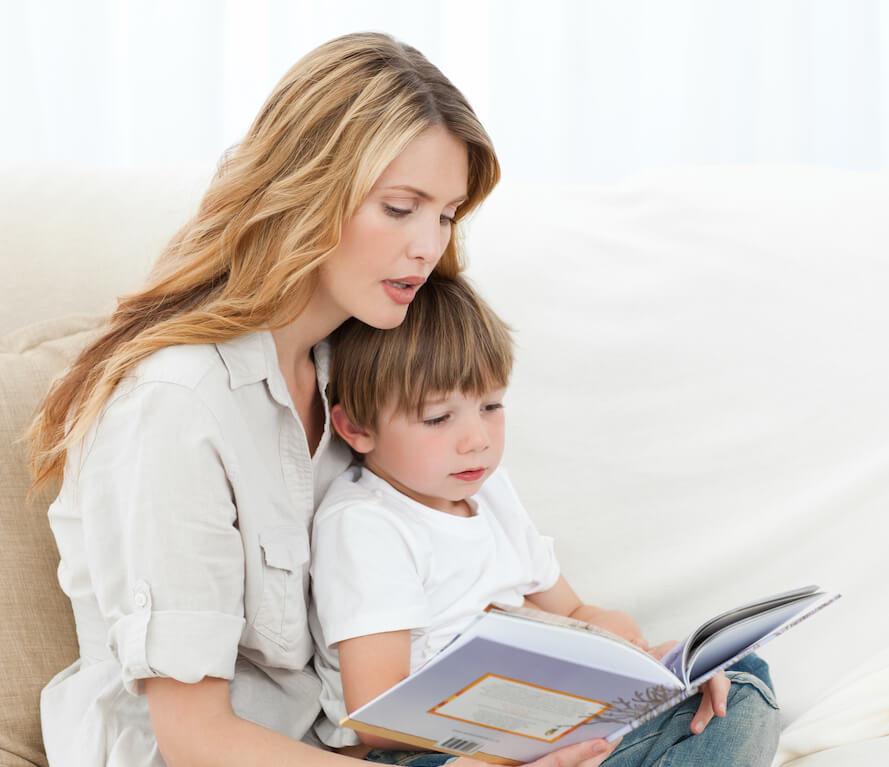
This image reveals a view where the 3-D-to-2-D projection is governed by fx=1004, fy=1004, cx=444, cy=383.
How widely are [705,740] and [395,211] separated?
25.3 inches

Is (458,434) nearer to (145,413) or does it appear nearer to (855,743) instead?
(145,413)

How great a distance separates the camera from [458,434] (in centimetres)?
115

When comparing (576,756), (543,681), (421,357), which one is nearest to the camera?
(543,681)

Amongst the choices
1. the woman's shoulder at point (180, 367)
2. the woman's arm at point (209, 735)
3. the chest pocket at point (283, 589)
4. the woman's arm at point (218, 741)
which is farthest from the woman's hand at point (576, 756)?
the woman's shoulder at point (180, 367)

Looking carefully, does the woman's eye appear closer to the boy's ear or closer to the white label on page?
the boy's ear

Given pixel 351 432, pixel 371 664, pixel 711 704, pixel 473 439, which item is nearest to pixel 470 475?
pixel 473 439

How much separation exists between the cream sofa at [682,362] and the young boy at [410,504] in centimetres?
24

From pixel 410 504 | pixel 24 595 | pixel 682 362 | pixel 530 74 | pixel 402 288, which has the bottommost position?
Answer: pixel 24 595

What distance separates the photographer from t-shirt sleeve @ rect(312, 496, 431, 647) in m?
1.04

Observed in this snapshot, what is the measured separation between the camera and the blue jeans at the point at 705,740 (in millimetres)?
1044

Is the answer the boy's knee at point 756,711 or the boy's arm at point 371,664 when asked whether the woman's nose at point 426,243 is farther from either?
the boy's knee at point 756,711

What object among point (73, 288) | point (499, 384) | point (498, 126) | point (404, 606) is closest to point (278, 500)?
point (404, 606)

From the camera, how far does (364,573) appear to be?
1.05 meters

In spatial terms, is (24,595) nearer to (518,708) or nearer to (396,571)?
(396,571)
